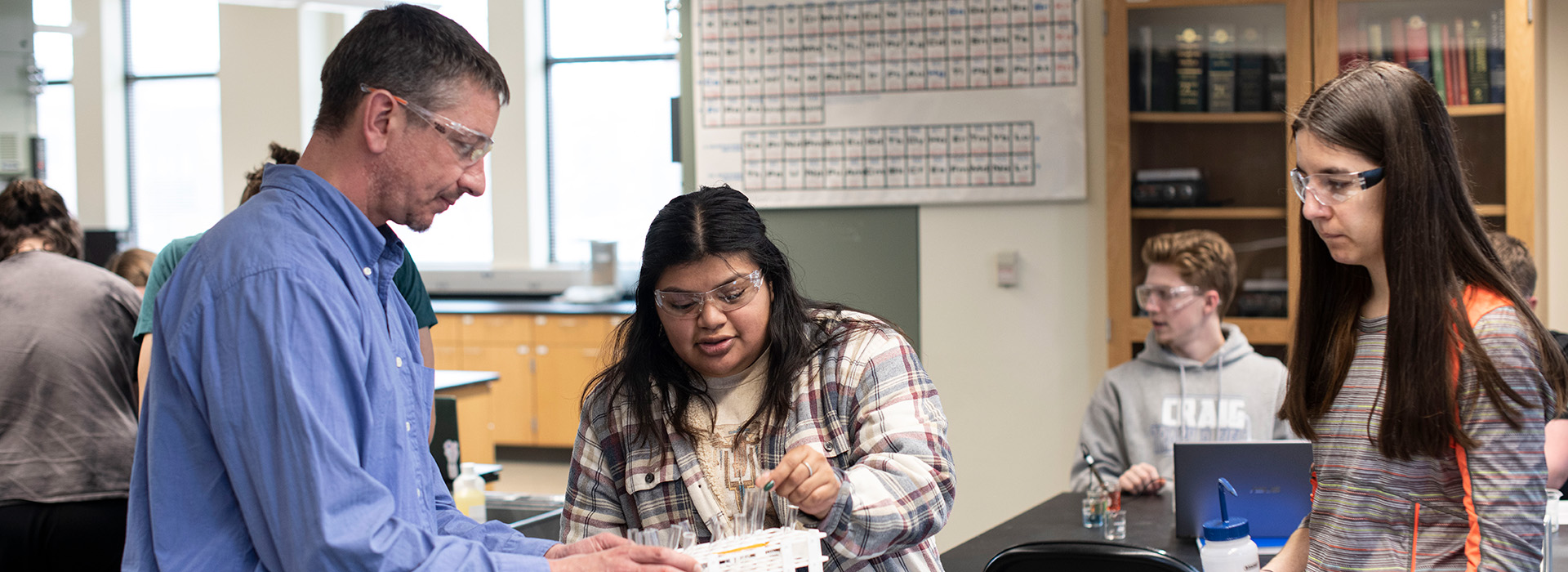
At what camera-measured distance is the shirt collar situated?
3.94ft

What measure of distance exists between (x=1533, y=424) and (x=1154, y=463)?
5.97 feet

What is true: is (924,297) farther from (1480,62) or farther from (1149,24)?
(1480,62)

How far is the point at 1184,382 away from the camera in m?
3.07

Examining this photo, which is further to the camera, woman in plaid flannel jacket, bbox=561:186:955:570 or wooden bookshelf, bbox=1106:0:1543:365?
wooden bookshelf, bbox=1106:0:1543:365

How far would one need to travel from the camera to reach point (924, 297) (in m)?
4.22

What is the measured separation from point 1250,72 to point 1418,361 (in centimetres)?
260

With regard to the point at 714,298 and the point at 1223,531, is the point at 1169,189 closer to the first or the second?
the point at 1223,531

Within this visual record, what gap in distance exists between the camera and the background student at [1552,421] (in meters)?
2.32

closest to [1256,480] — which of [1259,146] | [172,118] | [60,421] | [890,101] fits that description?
[1259,146]

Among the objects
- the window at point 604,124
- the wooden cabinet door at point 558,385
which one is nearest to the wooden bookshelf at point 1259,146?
the wooden cabinet door at point 558,385

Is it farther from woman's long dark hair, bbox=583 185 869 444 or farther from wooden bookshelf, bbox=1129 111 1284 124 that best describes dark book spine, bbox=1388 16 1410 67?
woman's long dark hair, bbox=583 185 869 444

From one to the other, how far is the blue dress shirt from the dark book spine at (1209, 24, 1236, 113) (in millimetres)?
3164

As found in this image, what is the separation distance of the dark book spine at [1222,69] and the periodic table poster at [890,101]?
417 millimetres

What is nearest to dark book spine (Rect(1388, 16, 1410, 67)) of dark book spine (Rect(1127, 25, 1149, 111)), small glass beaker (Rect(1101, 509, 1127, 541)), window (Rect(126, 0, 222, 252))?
dark book spine (Rect(1127, 25, 1149, 111))
